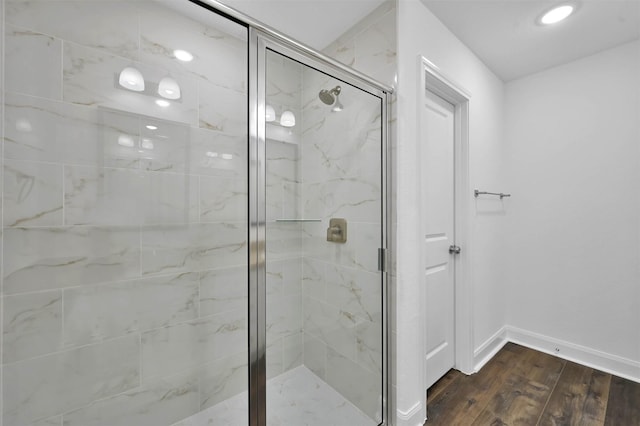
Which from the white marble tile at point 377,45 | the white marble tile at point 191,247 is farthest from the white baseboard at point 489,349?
the white marble tile at point 377,45

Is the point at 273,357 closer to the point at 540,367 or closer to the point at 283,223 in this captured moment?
the point at 283,223

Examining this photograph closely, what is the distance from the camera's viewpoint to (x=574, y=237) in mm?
2182

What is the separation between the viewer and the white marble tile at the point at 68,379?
3.78 feet

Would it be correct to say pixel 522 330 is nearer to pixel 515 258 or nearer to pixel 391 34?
pixel 515 258

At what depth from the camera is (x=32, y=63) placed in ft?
3.76

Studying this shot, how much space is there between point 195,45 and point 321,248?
1.37 metres

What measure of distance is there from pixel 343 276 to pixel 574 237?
206 centimetres

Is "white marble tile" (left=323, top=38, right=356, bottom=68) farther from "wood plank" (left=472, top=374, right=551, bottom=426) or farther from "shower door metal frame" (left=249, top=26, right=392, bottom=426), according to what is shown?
"wood plank" (left=472, top=374, right=551, bottom=426)

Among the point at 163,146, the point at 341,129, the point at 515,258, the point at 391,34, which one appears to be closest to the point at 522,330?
the point at 515,258

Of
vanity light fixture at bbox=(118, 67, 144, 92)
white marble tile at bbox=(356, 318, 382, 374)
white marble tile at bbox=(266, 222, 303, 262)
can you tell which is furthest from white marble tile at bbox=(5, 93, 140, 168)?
white marble tile at bbox=(356, 318, 382, 374)

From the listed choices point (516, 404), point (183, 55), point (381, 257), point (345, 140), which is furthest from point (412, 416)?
point (183, 55)

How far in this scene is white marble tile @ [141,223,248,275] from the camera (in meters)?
1.46

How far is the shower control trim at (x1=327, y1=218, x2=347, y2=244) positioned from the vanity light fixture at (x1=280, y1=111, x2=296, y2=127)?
1.59ft

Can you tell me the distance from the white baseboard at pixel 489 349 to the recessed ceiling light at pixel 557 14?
2.26 meters
